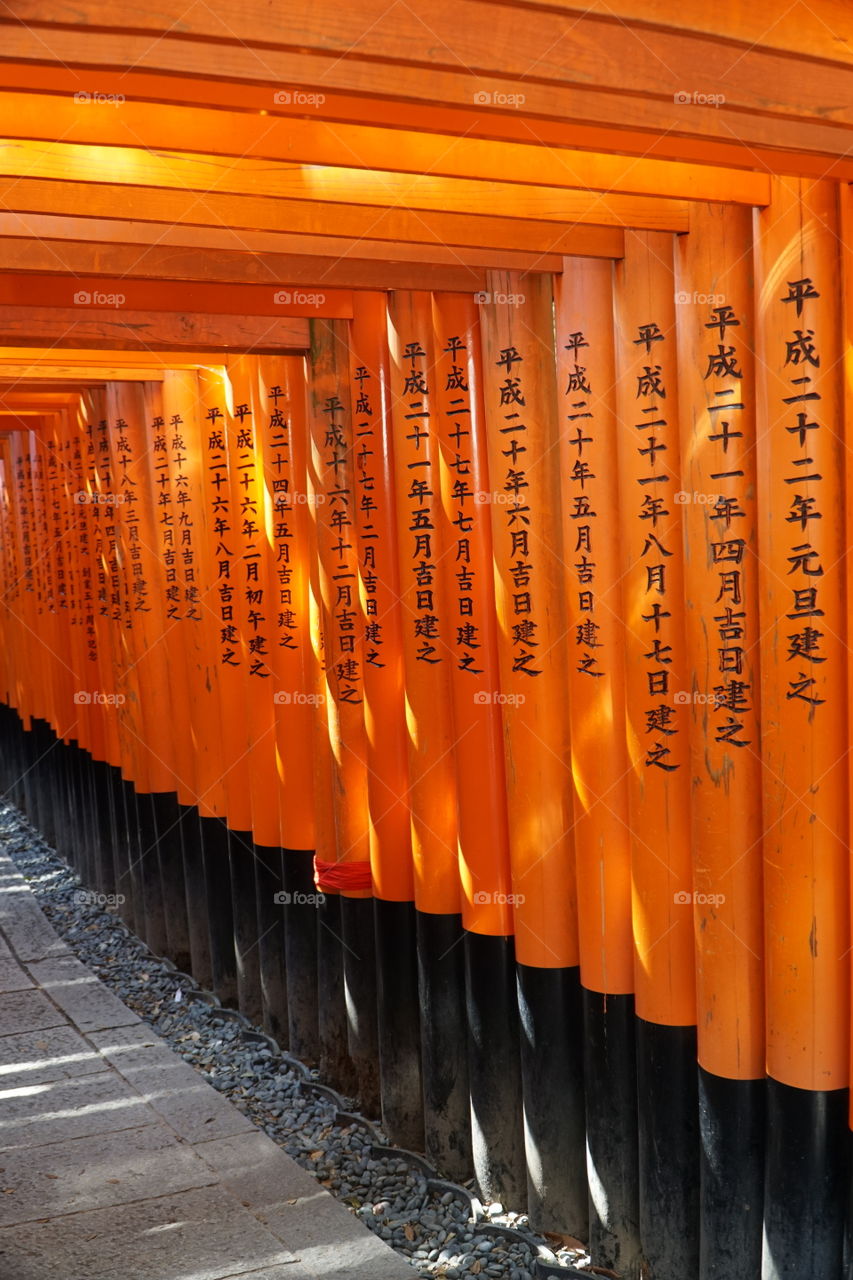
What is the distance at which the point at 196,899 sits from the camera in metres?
8.09

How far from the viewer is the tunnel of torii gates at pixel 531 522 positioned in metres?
2.69

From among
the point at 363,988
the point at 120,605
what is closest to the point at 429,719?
the point at 363,988

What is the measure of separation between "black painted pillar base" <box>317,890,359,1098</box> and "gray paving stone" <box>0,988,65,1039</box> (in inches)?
75.6

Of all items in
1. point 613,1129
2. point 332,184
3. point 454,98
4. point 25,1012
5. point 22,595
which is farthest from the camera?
point 22,595

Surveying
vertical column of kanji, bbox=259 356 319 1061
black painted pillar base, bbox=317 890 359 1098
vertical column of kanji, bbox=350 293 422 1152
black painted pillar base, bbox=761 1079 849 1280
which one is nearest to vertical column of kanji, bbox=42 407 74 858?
vertical column of kanji, bbox=259 356 319 1061

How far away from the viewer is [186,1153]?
5.55 metres

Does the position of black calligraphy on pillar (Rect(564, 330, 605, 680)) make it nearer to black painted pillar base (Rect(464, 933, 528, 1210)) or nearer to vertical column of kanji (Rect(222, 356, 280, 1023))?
black painted pillar base (Rect(464, 933, 528, 1210))

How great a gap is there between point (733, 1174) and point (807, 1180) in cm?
31

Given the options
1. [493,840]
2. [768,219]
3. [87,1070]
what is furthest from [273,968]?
[768,219]

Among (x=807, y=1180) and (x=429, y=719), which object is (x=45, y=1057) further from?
(x=807, y=1180)

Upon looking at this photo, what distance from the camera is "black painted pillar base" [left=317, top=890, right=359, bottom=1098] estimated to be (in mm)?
6301

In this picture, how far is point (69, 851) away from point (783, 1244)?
911 cm

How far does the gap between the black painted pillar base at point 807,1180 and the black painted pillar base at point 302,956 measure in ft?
11.2

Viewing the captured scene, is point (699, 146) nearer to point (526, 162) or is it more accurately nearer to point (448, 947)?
point (526, 162)
